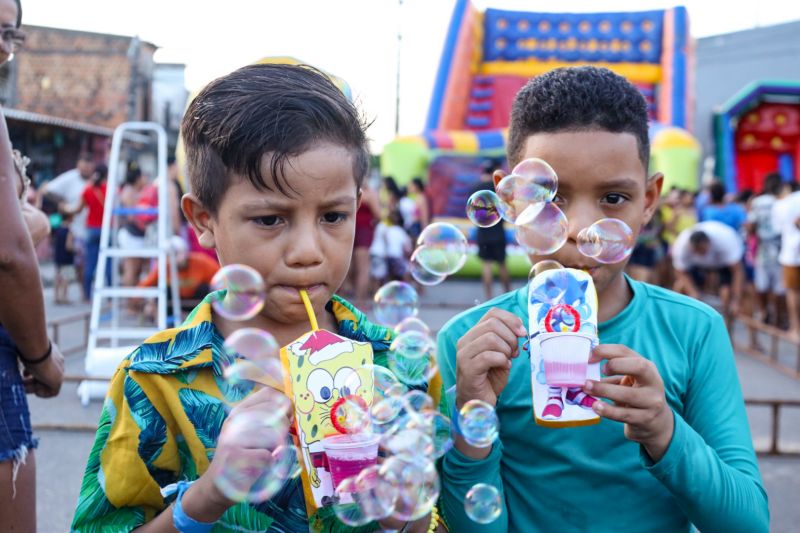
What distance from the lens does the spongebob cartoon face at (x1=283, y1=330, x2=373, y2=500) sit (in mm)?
1083

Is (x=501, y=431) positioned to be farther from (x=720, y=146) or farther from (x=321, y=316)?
Answer: (x=720, y=146)

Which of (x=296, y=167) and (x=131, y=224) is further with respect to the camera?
(x=131, y=224)

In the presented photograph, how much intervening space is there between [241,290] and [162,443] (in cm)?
27

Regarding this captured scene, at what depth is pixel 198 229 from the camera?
134cm

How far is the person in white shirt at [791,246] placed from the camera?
21.4 feet

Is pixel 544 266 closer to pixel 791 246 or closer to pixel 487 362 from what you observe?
pixel 487 362

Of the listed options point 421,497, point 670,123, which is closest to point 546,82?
point 421,497

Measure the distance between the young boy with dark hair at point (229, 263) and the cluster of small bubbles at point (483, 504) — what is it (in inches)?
7.6

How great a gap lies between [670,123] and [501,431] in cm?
1299

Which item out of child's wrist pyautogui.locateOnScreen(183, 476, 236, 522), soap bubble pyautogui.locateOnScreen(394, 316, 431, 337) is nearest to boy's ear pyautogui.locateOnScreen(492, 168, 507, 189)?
soap bubble pyautogui.locateOnScreen(394, 316, 431, 337)

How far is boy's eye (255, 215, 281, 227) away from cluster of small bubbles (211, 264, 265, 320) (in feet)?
0.25

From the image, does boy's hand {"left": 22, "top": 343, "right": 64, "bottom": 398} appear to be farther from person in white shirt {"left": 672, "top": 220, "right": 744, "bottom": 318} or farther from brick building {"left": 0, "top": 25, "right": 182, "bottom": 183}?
brick building {"left": 0, "top": 25, "right": 182, "bottom": 183}

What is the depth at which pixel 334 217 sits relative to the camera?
1.23 m

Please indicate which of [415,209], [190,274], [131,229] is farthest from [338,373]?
[415,209]
